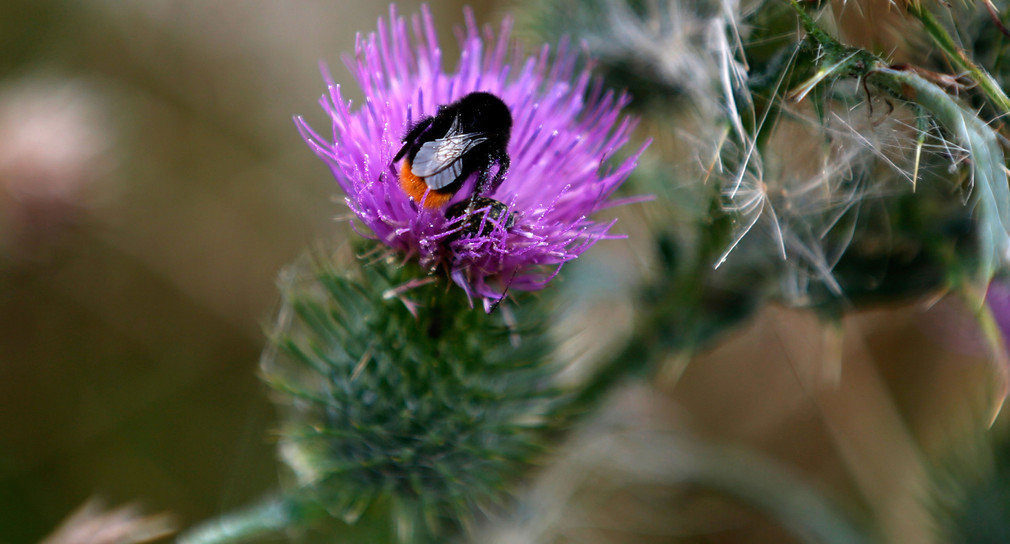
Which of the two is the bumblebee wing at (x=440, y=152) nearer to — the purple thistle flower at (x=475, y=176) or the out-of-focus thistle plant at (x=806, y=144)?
the purple thistle flower at (x=475, y=176)

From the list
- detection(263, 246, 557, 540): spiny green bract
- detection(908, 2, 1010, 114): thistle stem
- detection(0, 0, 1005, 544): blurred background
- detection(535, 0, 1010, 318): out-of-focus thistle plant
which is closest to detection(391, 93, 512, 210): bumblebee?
detection(263, 246, 557, 540): spiny green bract

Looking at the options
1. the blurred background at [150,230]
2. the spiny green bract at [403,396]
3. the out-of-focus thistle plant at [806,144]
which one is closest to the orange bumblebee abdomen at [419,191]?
the spiny green bract at [403,396]

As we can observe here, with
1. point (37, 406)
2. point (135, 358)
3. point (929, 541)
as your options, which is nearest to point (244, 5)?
point (135, 358)

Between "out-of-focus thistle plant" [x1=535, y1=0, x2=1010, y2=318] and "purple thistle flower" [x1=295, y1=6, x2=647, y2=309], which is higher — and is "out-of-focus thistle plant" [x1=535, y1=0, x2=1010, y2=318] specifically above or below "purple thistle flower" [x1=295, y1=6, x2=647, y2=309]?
below

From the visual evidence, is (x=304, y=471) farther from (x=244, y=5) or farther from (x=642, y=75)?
(x=244, y=5)

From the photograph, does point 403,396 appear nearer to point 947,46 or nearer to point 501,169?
point 501,169

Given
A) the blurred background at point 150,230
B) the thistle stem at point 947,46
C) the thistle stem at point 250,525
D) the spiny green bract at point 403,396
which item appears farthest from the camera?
the blurred background at point 150,230

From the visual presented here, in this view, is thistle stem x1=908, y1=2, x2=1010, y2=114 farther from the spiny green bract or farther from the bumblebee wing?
the spiny green bract
